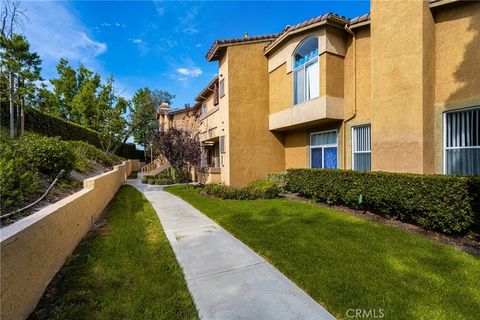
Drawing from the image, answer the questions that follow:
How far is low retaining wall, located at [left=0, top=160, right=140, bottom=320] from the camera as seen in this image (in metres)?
2.44

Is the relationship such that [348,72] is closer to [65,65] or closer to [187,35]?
[187,35]

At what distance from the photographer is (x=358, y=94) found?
9.47 meters

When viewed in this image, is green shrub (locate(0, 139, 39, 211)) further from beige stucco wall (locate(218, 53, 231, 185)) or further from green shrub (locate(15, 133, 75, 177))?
beige stucco wall (locate(218, 53, 231, 185))

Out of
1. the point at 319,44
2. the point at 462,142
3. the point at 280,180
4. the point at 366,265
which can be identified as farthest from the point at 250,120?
the point at 366,265

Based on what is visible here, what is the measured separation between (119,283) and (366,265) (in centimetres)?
439

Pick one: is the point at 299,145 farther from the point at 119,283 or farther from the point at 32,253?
the point at 32,253

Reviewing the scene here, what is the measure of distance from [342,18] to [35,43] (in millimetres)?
15730

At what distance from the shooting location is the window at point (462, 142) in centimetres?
652

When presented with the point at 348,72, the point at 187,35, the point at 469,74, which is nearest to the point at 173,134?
the point at 187,35

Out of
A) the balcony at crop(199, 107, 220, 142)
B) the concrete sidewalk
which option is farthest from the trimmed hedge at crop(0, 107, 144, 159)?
the concrete sidewalk

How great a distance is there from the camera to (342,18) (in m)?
9.38

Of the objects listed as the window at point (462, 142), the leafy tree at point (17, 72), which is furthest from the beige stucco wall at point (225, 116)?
the leafy tree at point (17, 72)

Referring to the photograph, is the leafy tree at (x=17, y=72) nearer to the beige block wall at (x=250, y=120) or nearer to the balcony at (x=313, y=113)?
the beige block wall at (x=250, y=120)

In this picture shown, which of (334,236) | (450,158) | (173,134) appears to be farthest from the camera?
(173,134)
